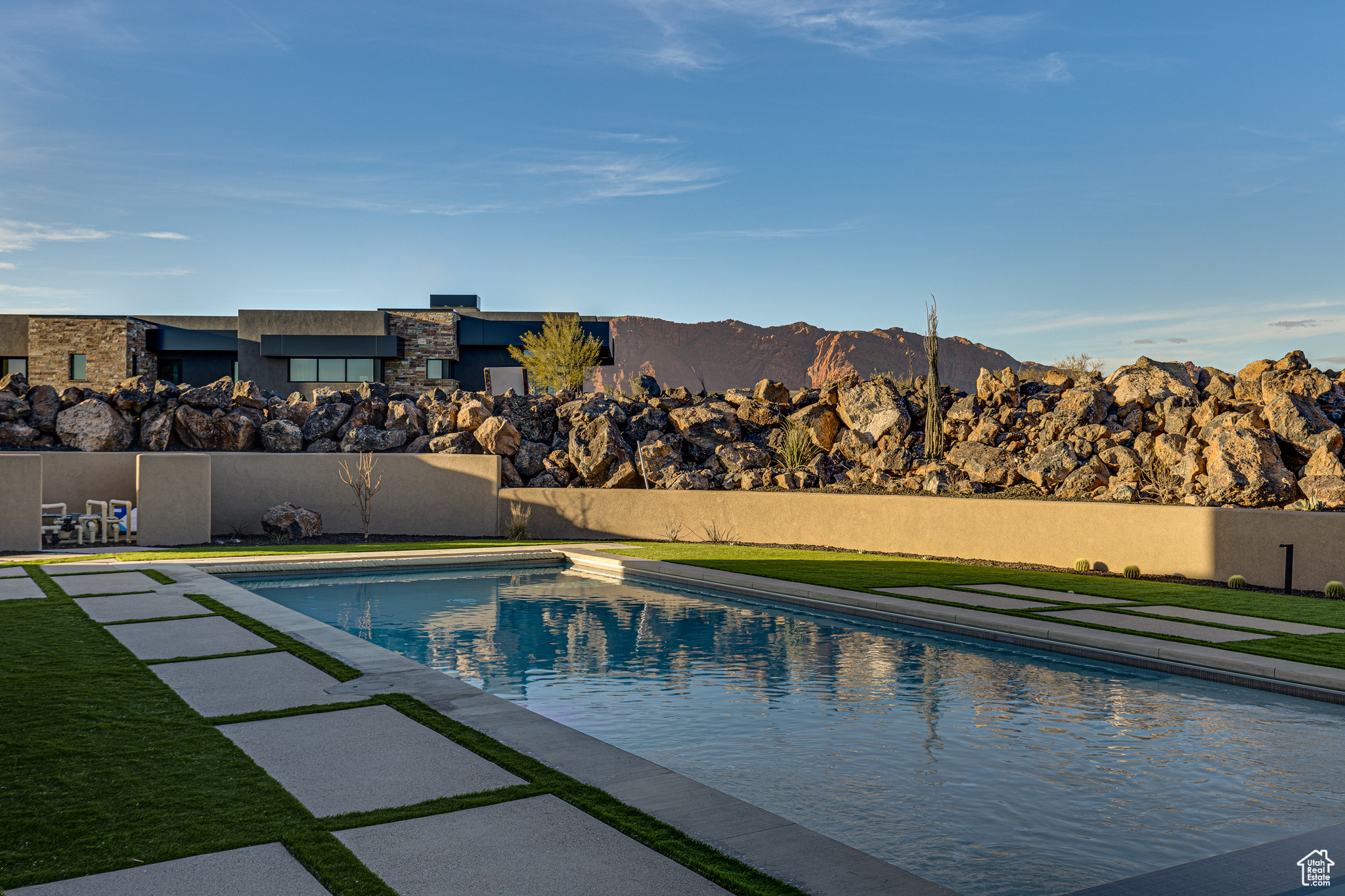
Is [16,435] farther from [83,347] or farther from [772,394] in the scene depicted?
[83,347]

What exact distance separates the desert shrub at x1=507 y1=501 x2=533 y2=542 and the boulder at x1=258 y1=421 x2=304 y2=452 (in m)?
5.21

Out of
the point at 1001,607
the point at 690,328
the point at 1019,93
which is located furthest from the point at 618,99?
the point at 690,328

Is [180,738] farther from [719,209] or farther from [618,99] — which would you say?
[719,209]

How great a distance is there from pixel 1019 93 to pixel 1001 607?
1131 centimetres

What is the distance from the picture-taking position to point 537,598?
37.6 feet

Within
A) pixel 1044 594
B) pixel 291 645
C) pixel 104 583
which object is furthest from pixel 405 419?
pixel 1044 594

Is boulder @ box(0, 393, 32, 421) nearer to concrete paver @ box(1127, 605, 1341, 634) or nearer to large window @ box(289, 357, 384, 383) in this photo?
large window @ box(289, 357, 384, 383)

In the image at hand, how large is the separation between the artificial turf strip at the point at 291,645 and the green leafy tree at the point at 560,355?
25.6 meters

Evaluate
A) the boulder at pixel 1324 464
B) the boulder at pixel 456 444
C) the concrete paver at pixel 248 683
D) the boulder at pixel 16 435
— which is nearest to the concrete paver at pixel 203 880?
the concrete paver at pixel 248 683

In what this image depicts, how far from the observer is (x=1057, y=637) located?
773 cm

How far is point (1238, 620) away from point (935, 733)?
15.6 feet

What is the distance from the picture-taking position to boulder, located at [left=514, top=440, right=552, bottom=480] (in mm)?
19969

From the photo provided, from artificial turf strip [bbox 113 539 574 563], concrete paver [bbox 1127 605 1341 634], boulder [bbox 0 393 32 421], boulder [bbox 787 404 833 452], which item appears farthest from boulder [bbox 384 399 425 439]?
concrete paver [bbox 1127 605 1341 634]

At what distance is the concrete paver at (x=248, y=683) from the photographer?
207 inches
